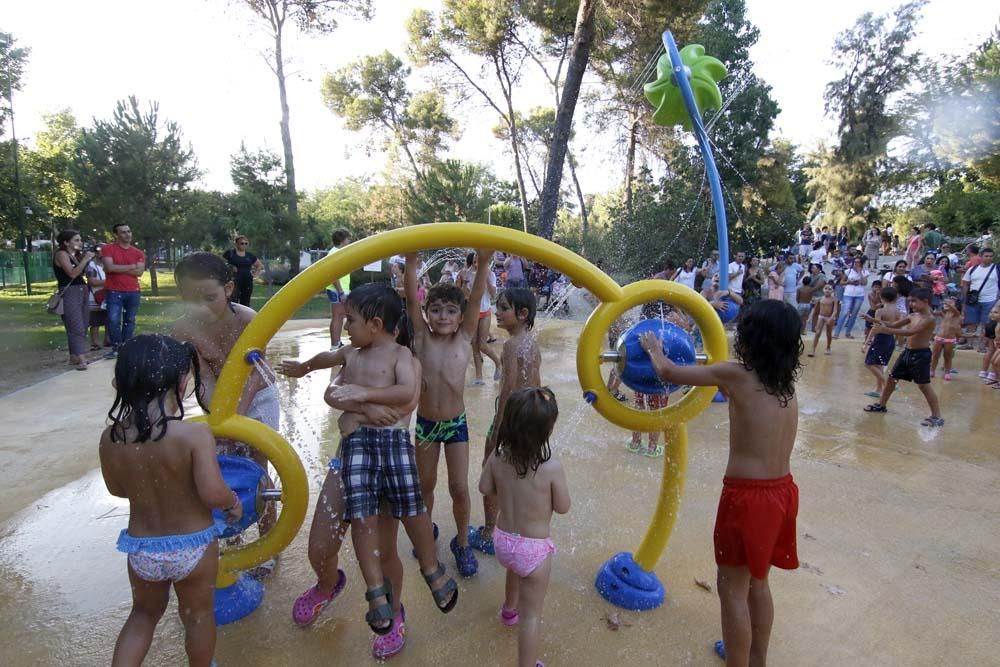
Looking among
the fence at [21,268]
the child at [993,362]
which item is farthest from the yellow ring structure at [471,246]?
the fence at [21,268]

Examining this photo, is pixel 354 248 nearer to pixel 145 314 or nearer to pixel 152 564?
pixel 152 564

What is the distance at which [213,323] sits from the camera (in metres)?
3.04

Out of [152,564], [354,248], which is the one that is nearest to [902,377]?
[354,248]

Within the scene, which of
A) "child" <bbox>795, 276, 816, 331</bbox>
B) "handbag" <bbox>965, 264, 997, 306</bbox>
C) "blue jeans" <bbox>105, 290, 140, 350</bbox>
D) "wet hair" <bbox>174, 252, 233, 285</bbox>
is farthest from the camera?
"child" <bbox>795, 276, 816, 331</bbox>

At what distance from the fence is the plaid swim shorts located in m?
25.6

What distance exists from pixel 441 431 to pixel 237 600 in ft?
4.19

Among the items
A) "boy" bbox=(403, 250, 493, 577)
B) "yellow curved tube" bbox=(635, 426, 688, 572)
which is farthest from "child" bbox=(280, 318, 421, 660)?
"yellow curved tube" bbox=(635, 426, 688, 572)

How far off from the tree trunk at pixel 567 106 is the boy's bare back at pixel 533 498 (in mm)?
11104

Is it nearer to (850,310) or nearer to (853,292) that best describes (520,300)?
(853,292)

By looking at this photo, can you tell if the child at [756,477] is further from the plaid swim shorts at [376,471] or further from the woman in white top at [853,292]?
the woman in white top at [853,292]

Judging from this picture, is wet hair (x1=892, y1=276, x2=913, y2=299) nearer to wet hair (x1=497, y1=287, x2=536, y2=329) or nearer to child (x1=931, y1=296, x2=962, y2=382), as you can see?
child (x1=931, y1=296, x2=962, y2=382)

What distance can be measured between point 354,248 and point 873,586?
3285mm

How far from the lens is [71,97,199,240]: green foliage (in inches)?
803

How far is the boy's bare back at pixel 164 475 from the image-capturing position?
1.89 meters
